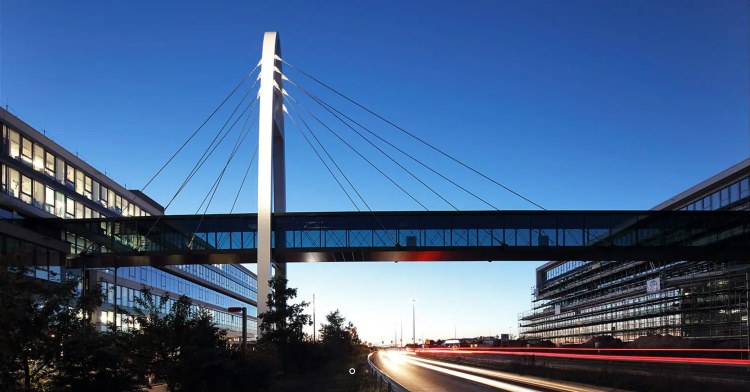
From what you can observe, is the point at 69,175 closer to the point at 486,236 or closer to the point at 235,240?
the point at 235,240

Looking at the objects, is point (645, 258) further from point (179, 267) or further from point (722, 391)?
point (179, 267)

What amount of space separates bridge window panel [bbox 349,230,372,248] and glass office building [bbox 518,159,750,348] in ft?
76.7

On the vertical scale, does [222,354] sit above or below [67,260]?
below

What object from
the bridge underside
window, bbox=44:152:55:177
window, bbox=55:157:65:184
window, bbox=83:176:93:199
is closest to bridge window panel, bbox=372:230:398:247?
the bridge underside

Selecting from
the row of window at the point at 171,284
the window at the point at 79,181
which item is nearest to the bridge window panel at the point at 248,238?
the window at the point at 79,181

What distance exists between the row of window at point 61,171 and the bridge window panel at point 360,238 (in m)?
25.0

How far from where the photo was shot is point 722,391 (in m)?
20.9

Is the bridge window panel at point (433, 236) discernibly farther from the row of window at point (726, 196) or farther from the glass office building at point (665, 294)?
the row of window at point (726, 196)

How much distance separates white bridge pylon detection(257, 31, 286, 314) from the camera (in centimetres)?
4125

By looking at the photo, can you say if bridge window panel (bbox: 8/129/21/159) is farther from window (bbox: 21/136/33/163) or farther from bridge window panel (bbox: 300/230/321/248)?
bridge window panel (bbox: 300/230/321/248)

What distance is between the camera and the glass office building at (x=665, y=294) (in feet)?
210

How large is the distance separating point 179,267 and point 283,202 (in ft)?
130

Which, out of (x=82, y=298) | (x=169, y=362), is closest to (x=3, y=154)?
(x=169, y=362)

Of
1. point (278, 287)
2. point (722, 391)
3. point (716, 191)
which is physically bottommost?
point (722, 391)
